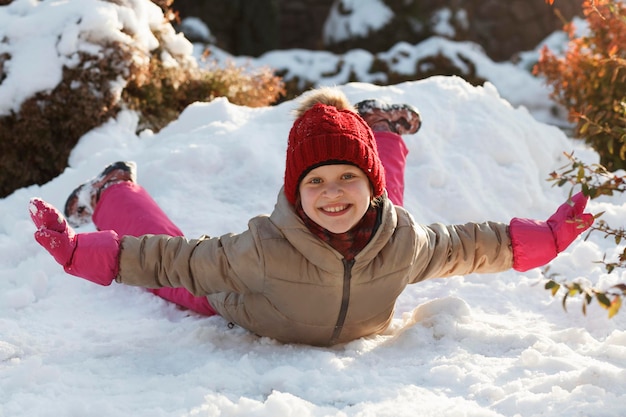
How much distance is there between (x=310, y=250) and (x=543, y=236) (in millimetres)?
879

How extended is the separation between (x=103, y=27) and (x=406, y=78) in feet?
21.1

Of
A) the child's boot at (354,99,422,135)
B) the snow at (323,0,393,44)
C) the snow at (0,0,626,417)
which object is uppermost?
the snow at (323,0,393,44)

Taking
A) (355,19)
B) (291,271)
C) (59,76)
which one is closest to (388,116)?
(291,271)

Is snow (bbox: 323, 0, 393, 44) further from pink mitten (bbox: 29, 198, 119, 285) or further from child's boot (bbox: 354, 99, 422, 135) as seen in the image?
A: pink mitten (bbox: 29, 198, 119, 285)

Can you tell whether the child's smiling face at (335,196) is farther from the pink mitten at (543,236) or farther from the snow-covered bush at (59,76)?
the snow-covered bush at (59,76)

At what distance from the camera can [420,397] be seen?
7.29 ft

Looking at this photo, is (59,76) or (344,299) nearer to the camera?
(344,299)

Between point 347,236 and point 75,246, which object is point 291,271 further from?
point 75,246

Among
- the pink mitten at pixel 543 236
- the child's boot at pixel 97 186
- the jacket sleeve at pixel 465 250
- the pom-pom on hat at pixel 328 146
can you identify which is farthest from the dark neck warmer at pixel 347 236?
the child's boot at pixel 97 186

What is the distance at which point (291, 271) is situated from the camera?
2.49 metres

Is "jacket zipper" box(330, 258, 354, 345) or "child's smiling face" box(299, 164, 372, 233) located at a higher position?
"child's smiling face" box(299, 164, 372, 233)

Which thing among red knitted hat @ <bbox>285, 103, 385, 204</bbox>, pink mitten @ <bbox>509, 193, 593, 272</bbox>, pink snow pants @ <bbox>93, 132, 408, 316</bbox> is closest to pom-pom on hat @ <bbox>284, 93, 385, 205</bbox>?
red knitted hat @ <bbox>285, 103, 385, 204</bbox>

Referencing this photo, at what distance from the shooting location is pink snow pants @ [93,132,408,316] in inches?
117

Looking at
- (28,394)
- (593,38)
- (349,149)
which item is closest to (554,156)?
(593,38)
